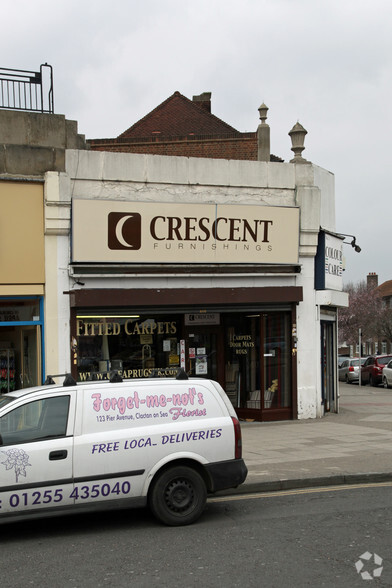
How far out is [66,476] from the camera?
7367 millimetres

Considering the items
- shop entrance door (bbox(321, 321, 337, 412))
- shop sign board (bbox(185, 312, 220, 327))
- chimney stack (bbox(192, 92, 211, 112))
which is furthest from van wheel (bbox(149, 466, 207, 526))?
chimney stack (bbox(192, 92, 211, 112))

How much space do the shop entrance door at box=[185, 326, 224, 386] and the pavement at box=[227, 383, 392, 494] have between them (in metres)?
1.46

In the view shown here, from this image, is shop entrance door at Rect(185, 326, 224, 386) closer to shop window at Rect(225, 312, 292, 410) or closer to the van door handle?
shop window at Rect(225, 312, 292, 410)

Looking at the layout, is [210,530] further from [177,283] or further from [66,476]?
[177,283]

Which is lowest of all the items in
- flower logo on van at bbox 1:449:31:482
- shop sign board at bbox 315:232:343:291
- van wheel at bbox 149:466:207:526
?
van wheel at bbox 149:466:207:526

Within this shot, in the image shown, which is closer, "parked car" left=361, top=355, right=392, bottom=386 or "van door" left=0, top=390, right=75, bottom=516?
"van door" left=0, top=390, right=75, bottom=516

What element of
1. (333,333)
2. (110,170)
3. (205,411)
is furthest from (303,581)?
(333,333)

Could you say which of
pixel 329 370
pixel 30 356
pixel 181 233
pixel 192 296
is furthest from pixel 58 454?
pixel 329 370

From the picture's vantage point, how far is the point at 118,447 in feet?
25.0

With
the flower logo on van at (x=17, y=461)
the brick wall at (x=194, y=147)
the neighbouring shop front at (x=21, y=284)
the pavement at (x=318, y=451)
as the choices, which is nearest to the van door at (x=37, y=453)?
the flower logo on van at (x=17, y=461)

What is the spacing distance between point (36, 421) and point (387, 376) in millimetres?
28271

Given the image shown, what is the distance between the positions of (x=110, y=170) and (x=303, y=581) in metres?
10.9

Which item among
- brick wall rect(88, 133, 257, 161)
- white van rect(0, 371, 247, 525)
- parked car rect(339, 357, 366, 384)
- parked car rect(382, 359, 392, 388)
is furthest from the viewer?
parked car rect(339, 357, 366, 384)

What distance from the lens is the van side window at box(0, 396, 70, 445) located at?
24.3ft
